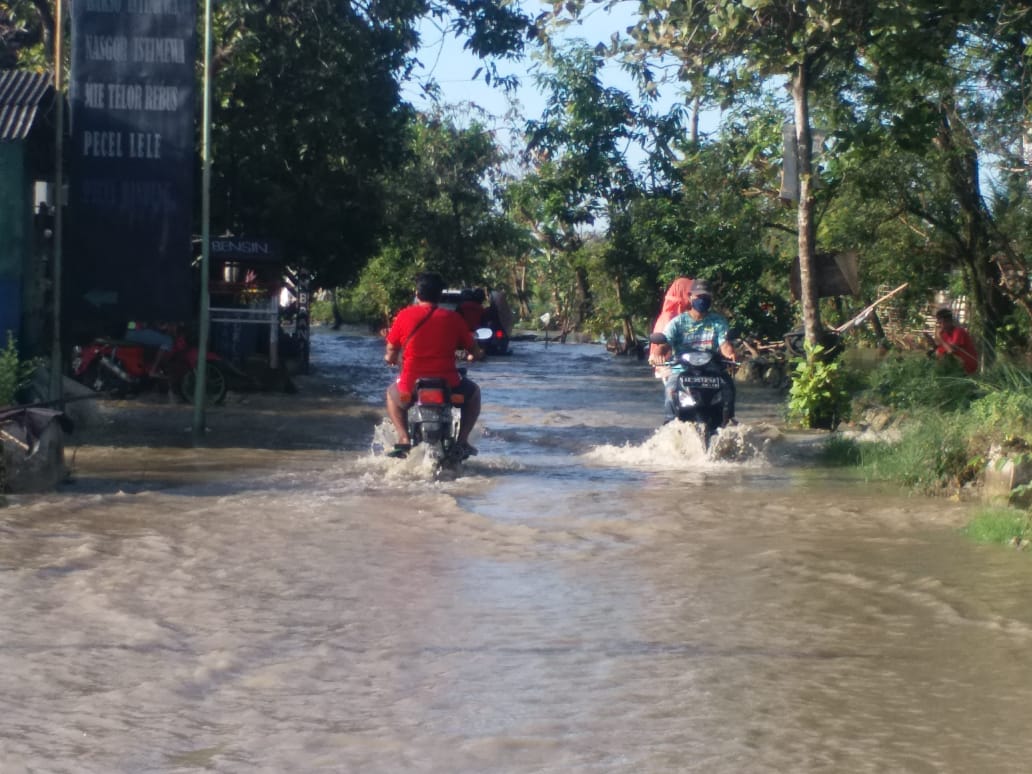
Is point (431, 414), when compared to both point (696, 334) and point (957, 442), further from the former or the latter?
point (957, 442)

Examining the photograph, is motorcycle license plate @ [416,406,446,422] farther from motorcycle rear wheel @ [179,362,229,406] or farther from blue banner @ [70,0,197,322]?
motorcycle rear wheel @ [179,362,229,406]

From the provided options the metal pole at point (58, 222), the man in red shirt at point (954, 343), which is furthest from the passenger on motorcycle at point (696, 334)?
the metal pole at point (58, 222)

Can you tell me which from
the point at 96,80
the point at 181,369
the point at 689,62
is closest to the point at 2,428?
Result: the point at 96,80

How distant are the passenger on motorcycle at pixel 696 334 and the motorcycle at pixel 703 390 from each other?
37 millimetres

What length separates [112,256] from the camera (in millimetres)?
13211

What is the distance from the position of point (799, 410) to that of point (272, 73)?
341 inches

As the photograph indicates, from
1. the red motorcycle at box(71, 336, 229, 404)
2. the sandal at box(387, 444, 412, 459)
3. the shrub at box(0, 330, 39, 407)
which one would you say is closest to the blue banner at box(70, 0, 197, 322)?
the shrub at box(0, 330, 39, 407)

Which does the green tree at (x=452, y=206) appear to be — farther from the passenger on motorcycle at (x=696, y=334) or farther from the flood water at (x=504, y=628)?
the flood water at (x=504, y=628)

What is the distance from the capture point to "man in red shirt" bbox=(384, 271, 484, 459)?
10.8 metres

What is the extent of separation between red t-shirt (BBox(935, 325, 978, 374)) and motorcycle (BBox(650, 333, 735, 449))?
15.4 feet

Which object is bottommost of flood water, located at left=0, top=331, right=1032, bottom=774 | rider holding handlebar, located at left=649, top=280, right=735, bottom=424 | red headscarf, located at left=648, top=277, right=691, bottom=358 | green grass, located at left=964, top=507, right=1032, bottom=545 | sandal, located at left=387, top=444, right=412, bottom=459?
flood water, located at left=0, top=331, right=1032, bottom=774

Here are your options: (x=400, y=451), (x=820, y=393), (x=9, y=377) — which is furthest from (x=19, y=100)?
(x=820, y=393)

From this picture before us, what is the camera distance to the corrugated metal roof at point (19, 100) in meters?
12.4

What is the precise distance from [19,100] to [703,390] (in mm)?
→ 6978
